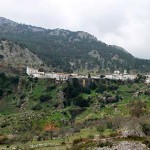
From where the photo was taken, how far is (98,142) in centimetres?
10156

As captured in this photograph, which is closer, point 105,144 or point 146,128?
point 105,144

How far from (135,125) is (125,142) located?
2746cm

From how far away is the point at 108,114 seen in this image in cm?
19625

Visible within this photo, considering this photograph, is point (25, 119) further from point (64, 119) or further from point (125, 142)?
point (125, 142)


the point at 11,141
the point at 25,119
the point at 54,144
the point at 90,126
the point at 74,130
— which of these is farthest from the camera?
the point at 25,119

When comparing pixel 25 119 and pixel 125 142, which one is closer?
pixel 125 142

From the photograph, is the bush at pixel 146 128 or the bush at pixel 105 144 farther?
the bush at pixel 146 128

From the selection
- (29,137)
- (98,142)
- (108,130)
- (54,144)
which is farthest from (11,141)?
(98,142)

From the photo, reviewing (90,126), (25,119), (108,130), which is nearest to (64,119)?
(25,119)

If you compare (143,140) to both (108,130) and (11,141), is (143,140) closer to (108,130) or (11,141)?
(108,130)

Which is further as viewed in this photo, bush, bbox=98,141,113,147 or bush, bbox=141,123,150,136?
bush, bbox=141,123,150,136

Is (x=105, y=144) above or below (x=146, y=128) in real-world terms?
below

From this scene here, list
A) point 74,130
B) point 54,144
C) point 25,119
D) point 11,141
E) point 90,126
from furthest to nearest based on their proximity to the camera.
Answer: point 25,119
point 90,126
point 74,130
point 11,141
point 54,144

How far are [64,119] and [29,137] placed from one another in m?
58.5
